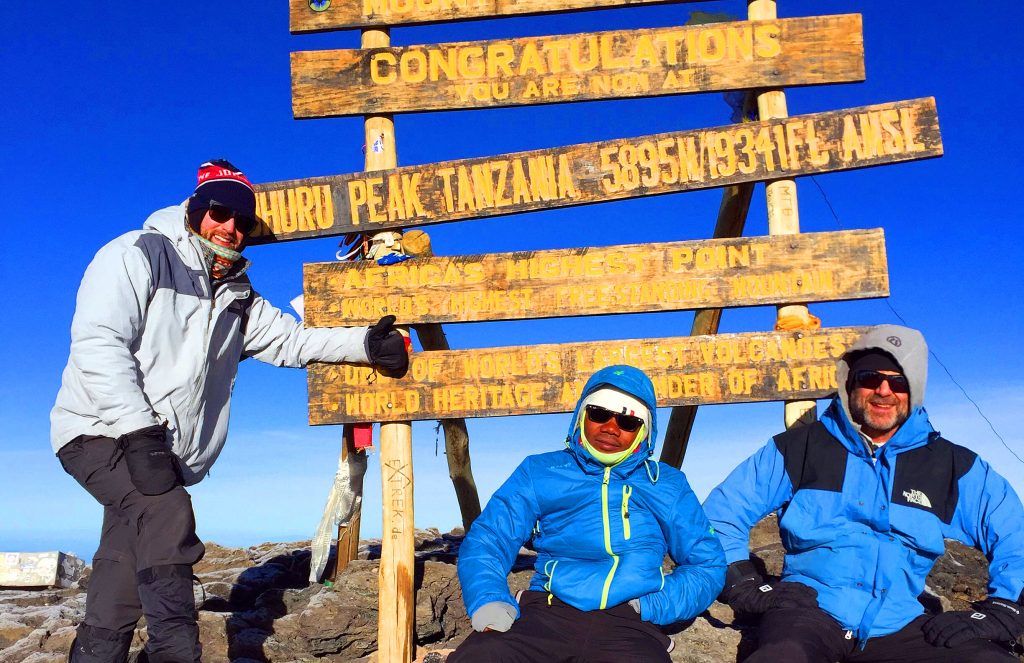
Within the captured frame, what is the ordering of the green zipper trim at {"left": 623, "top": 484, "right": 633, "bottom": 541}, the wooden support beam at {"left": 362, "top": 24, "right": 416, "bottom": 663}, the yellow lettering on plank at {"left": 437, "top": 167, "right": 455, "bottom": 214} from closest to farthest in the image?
the green zipper trim at {"left": 623, "top": 484, "right": 633, "bottom": 541}
the wooden support beam at {"left": 362, "top": 24, "right": 416, "bottom": 663}
the yellow lettering on plank at {"left": 437, "top": 167, "right": 455, "bottom": 214}

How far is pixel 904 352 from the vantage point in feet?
15.5

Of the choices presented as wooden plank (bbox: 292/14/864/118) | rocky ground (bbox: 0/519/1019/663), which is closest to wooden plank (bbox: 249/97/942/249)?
wooden plank (bbox: 292/14/864/118)

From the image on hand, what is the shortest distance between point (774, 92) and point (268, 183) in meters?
4.03

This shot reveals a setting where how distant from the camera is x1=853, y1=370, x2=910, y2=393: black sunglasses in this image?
185 inches

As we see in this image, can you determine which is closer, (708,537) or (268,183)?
(708,537)

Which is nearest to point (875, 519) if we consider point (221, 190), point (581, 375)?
point (581, 375)

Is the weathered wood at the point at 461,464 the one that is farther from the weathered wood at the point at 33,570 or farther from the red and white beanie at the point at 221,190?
the weathered wood at the point at 33,570

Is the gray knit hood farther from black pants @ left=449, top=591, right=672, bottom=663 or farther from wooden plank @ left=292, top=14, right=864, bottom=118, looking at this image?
wooden plank @ left=292, top=14, right=864, bottom=118

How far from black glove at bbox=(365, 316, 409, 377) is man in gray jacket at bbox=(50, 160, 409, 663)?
122 centimetres

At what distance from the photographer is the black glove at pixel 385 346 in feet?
21.1

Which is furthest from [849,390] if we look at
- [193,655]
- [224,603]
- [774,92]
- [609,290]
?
[224,603]

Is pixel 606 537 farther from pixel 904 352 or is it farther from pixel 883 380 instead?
pixel 904 352

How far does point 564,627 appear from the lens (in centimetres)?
420

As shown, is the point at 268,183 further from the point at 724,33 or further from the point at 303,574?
the point at 303,574
